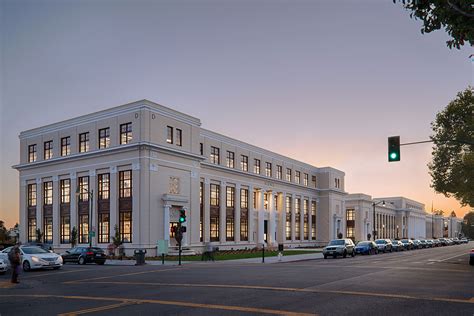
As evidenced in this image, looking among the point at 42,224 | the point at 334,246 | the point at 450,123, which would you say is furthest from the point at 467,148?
the point at 42,224

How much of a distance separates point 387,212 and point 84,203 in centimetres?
9741

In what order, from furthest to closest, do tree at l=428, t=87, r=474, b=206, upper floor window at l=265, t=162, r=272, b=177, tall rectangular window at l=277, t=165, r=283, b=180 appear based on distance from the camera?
tall rectangular window at l=277, t=165, r=283, b=180 → upper floor window at l=265, t=162, r=272, b=177 → tree at l=428, t=87, r=474, b=206

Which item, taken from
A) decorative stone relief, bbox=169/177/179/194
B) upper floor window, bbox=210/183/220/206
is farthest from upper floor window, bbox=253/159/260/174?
decorative stone relief, bbox=169/177/179/194

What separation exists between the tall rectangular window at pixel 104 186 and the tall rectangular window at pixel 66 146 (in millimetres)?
6032

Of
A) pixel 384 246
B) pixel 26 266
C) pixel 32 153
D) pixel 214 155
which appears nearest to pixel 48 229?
pixel 32 153

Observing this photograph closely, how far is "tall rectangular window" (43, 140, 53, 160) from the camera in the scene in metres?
57.8

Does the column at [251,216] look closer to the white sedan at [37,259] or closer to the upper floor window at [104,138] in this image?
the upper floor window at [104,138]

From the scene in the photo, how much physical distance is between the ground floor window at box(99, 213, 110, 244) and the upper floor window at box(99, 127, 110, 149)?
23.1ft

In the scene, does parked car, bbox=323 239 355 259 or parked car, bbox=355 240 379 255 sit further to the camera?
parked car, bbox=355 240 379 255

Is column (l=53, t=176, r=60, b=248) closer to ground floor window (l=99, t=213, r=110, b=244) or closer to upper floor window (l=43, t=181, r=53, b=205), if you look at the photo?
upper floor window (l=43, t=181, r=53, b=205)

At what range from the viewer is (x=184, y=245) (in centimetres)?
5128

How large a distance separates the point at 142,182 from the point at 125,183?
2.92 metres

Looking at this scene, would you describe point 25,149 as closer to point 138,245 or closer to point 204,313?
point 138,245

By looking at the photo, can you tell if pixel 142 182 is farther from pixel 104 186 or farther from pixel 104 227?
pixel 104 227
